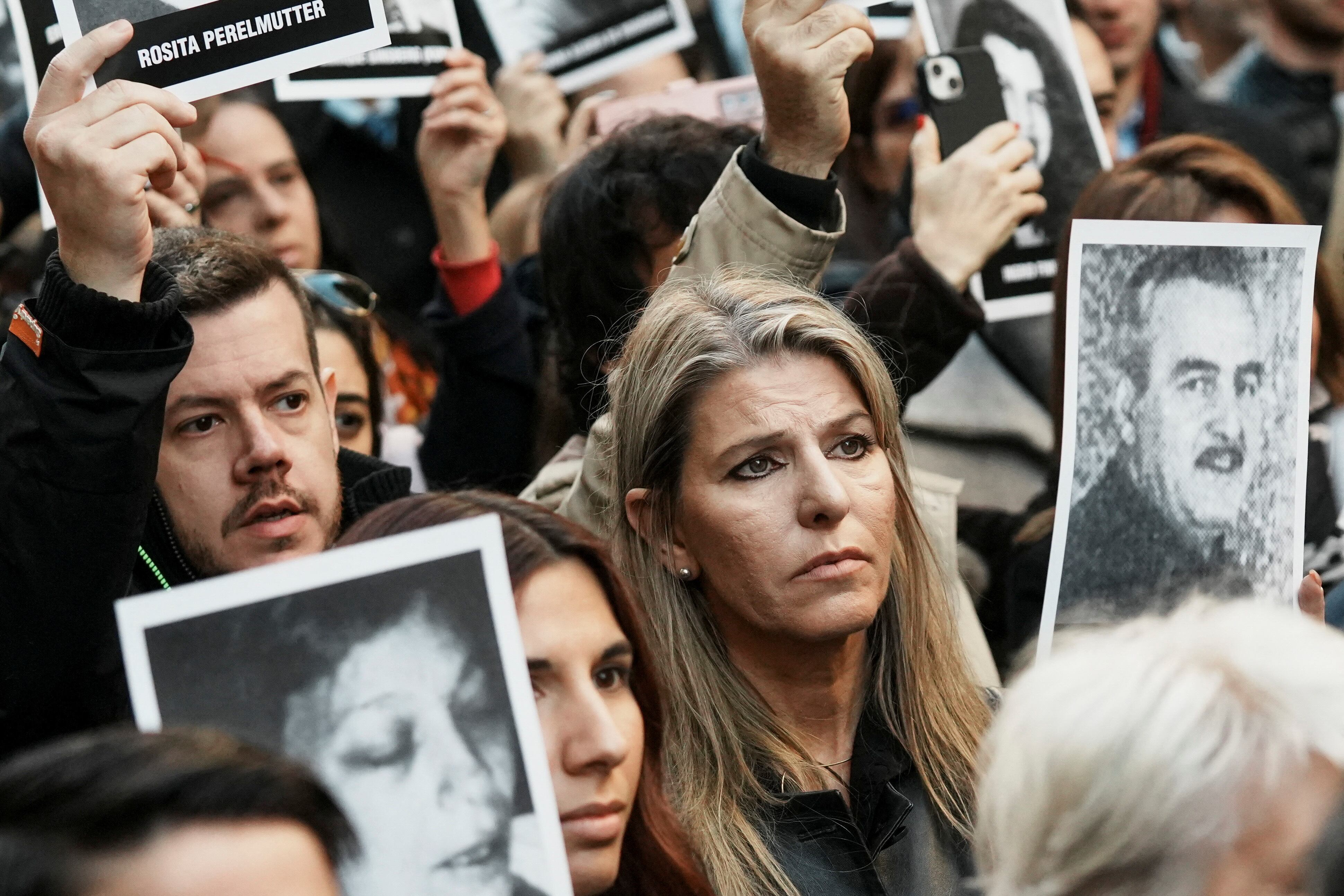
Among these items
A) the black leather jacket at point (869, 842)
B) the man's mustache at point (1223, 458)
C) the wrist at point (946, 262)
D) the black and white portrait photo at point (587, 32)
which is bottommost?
the black leather jacket at point (869, 842)

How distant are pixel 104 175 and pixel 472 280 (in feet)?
5.37

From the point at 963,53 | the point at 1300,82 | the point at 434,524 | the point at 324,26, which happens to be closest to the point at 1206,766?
the point at 434,524

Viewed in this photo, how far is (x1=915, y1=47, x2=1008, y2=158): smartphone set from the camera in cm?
313

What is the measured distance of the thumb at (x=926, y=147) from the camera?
10.2ft

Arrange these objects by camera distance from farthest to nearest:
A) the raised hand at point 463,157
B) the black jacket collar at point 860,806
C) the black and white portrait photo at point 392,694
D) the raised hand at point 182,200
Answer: the raised hand at point 463,157, the raised hand at point 182,200, the black jacket collar at point 860,806, the black and white portrait photo at point 392,694

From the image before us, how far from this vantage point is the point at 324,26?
2148 mm

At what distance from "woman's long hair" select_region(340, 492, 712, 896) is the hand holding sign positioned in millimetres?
401

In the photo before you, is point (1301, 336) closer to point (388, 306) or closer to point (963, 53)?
point (963, 53)

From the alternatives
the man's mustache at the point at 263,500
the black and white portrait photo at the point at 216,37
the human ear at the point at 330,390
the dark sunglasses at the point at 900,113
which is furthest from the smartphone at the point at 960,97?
the man's mustache at the point at 263,500

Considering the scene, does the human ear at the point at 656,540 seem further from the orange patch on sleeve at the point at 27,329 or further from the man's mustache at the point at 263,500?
the orange patch on sleeve at the point at 27,329

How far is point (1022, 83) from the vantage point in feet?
10.7

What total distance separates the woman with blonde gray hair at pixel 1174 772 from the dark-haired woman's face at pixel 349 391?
2105 millimetres

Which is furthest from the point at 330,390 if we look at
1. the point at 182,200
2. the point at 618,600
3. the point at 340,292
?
the point at 618,600

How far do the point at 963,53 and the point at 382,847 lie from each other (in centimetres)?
213
